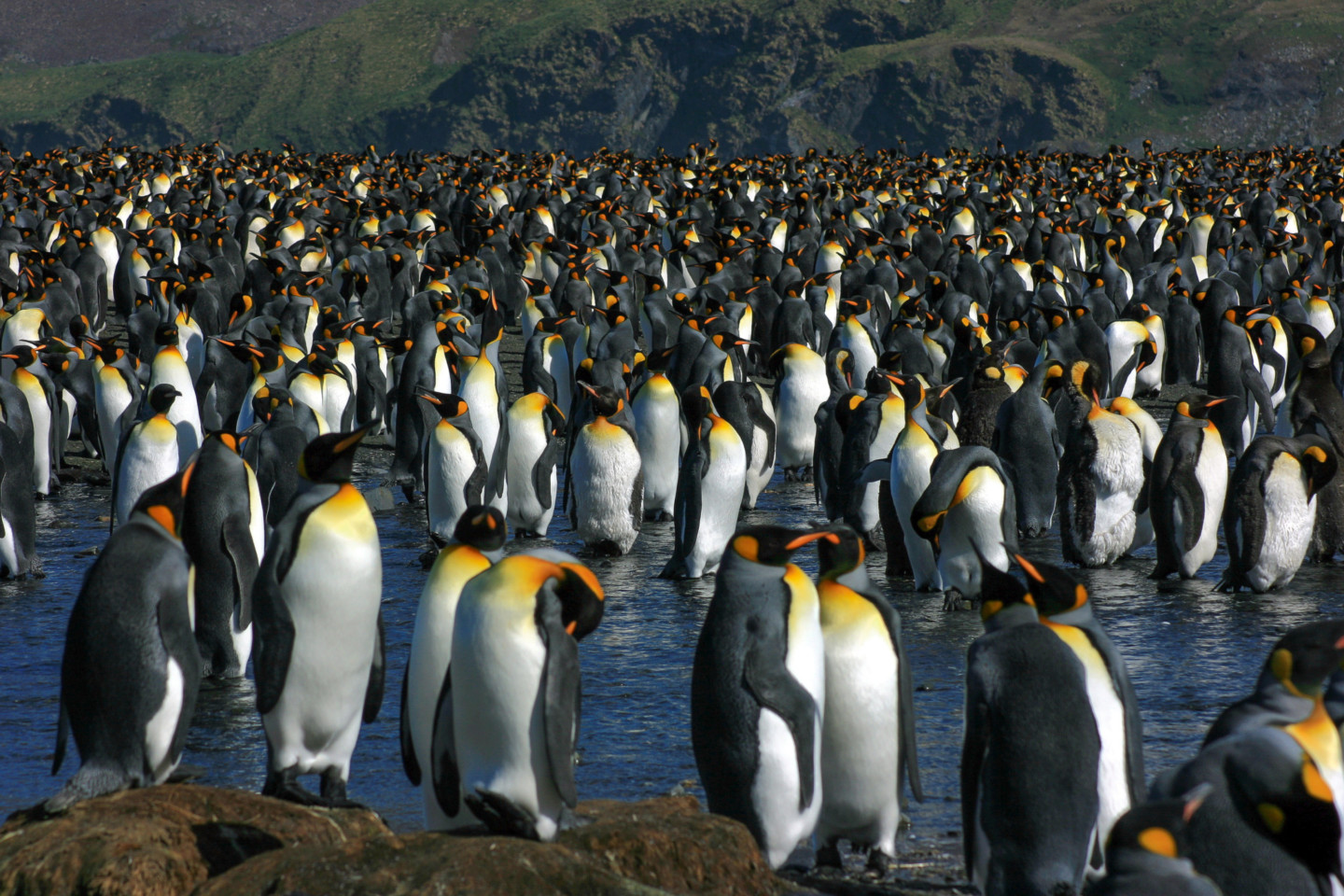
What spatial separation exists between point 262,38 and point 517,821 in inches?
5730

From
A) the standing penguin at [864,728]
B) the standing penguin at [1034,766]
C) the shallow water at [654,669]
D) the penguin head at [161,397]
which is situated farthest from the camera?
the penguin head at [161,397]

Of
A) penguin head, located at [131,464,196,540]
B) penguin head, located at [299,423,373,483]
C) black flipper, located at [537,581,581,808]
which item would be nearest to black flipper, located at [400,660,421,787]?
black flipper, located at [537,581,581,808]

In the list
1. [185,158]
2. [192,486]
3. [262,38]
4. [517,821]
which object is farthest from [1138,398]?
[262,38]

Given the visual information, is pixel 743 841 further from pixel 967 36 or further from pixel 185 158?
pixel 967 36

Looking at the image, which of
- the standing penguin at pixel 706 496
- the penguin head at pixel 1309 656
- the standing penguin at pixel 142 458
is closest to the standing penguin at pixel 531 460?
the standing penguin at pixel 706 496

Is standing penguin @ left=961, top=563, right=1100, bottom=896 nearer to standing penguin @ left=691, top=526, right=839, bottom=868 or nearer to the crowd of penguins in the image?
the crowd of penguins

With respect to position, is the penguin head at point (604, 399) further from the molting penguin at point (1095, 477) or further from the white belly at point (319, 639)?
the white belly at point (319, 639)

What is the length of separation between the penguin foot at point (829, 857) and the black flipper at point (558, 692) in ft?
2.84

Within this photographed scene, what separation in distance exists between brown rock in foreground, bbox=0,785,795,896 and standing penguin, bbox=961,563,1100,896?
59 centimetres

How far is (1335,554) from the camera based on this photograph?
26.2 feet

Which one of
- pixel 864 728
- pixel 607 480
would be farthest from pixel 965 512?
pixel 864 728

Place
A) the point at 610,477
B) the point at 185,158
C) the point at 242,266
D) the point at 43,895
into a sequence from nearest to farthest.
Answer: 1. the point at 43,895
2. the point at 610,477
3. the point at 242,266
4. the point at 185,158

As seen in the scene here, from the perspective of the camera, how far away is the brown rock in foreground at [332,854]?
10.7 ft

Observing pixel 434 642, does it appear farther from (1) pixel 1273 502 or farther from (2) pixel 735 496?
(1) pixel 1273 502
